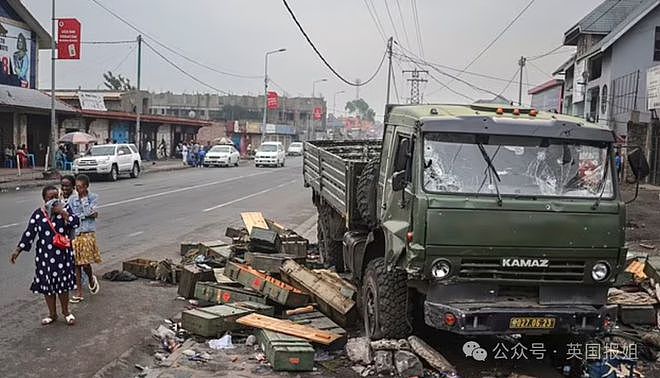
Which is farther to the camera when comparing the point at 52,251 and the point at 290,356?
the point at 52,251

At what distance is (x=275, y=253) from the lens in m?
10.5

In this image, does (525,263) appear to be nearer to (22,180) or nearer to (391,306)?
(391,306)

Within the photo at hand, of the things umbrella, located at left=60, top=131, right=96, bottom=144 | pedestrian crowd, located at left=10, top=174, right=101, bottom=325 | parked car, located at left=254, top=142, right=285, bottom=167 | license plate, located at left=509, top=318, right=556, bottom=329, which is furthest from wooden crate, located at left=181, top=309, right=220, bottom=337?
parked car, located at left=254, top=142, right=285, bottom=167

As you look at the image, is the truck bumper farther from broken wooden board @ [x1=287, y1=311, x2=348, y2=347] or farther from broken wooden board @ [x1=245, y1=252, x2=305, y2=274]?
broken wooden board @ [x1=245, y1=252, x2=305, y2=274]

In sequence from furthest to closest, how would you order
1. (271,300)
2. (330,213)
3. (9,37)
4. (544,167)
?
(9,37)
(330,213)
(271,300)
(544,167)

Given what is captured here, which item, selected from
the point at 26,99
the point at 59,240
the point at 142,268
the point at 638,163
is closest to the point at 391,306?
the point at 638,163

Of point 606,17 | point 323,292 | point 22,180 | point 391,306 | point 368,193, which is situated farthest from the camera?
point 606,17

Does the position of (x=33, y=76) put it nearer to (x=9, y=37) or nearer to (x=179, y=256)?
(x=9, y=37)

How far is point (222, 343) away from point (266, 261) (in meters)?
2.63

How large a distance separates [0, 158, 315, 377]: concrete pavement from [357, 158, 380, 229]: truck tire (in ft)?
9.00

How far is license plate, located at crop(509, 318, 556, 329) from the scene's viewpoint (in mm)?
6070

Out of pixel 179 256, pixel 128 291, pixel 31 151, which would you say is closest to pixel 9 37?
pixel 31 151

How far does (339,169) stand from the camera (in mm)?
9828

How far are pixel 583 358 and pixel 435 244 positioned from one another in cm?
214
